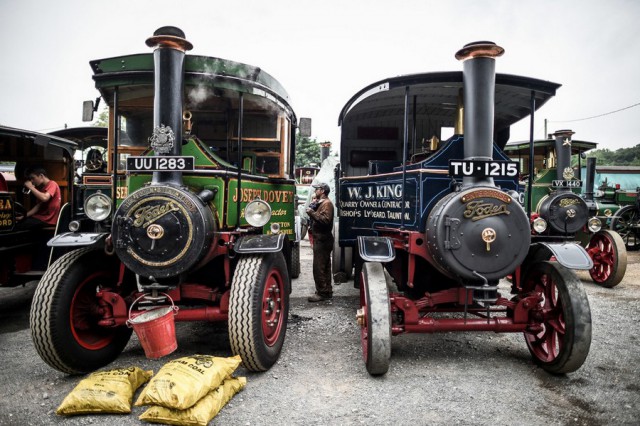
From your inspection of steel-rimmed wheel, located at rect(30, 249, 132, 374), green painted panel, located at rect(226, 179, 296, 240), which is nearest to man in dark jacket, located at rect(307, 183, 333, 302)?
green painted panel, located at rect(226, 179, 296, 240)

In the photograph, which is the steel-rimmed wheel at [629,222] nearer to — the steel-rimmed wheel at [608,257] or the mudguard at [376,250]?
the steel-rimmed wheel at [608,257]

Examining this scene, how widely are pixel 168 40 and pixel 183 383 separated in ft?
8.38

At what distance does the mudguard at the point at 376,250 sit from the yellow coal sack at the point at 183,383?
1.33 meters

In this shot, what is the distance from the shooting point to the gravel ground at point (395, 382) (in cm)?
274

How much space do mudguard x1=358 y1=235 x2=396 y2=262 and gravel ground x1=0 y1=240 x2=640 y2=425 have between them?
0.92m

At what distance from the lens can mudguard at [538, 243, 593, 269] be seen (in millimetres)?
3191

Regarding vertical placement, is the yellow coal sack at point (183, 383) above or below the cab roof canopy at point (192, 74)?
below

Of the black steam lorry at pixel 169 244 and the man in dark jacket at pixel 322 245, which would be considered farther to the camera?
the man in dark jacket at pixel 322 245

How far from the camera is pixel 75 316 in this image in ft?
11.1

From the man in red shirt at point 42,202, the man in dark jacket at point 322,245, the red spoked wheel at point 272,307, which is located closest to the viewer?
the red spoked wheel at point 272,307

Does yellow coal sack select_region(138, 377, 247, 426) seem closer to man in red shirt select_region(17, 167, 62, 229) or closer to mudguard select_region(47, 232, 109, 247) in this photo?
mudguard select_region(47, 232, 109, 247)

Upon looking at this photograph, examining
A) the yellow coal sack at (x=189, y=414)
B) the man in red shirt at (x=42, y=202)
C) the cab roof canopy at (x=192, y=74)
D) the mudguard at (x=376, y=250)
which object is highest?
the cab roof canopy at (x=192, y=74)

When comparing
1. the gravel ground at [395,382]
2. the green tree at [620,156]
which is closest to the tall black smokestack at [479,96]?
the gravel ground at [395,382]

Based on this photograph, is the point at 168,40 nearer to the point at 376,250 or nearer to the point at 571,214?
the point at 376,250
